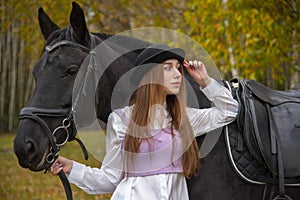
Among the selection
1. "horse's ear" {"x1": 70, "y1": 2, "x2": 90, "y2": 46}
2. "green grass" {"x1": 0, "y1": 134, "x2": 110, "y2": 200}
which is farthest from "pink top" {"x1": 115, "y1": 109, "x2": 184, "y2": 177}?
"green grass" {"x1": 0, "y1": 134, "x2": 110, "y2": 200}

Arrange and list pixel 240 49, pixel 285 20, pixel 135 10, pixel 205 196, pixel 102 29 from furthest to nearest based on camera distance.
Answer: pixel 135 10 → pixel 102 29 → pixel 240 49 → pixel 285 20 → pixel 205 196

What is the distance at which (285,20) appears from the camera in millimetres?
6727

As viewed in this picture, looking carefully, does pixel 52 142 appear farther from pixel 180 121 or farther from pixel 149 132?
pixel 180 121

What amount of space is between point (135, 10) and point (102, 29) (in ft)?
7.73

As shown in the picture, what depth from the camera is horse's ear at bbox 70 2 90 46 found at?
2598 millimetres

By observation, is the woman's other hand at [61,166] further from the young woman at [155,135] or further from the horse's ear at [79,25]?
the horse's ear at [79,25]

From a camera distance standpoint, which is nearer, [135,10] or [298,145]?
[298,145]

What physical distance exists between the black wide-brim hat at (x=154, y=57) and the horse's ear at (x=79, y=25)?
1.07 feet

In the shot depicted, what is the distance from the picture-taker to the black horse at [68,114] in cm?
248

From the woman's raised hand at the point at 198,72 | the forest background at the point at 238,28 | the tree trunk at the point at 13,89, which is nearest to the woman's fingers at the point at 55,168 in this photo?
the woman's raised hand at the point at 198,72

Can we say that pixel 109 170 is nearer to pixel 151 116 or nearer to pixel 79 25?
pixel 151 116

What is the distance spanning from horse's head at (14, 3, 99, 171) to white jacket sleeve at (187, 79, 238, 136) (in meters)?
0.70

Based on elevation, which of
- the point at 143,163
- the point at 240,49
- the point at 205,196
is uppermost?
the point at 240,49

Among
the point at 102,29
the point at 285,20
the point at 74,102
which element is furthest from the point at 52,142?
the point at 102,29
